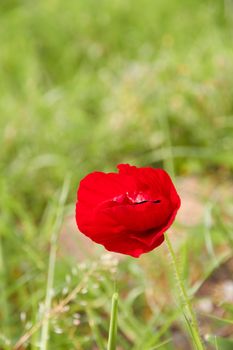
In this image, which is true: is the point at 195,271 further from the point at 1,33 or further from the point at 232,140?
the point at 1,33

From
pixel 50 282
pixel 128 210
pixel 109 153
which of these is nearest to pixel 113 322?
pixel 128 210

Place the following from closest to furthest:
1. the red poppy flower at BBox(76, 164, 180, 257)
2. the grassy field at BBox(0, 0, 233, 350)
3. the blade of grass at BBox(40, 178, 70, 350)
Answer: the red poppy flower at BBox(76, 164, 180, 257)
the blade of grass at BBox(40, 178, 70, 350)
the grassy field at BBox(0, 0, 233, 350)

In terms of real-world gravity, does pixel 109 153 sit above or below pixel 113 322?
below

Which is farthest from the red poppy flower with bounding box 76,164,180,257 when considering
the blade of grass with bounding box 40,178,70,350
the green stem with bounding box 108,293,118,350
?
the blade of grass with bounding box 40,178,70,350

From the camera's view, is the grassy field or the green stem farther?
the grassy field

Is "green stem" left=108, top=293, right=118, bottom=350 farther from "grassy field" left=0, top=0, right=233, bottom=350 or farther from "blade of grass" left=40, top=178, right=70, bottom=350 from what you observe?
"blade of grass" left=40, top=178, right=70, bottom=350

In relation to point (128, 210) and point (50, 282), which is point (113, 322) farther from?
point (50, 282)

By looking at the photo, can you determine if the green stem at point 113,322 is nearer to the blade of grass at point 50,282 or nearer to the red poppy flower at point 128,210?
the red poppy flower at point 128,210
